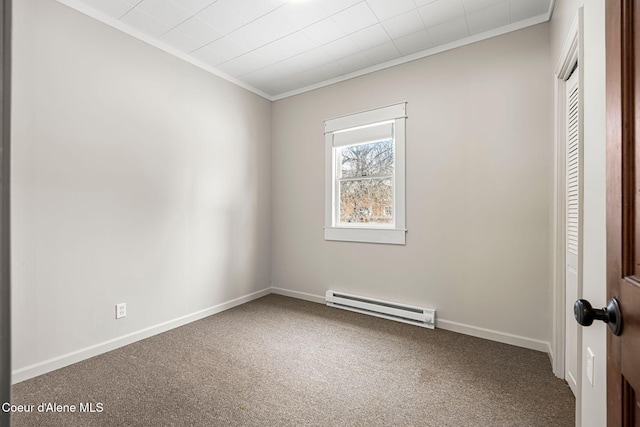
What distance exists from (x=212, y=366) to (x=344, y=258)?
1845 mm

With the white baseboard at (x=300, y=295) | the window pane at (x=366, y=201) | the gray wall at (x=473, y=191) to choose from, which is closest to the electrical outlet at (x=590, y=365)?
the gray wall at (x=473, y=191)

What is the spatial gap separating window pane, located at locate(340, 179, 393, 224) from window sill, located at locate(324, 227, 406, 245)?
154 millimetres

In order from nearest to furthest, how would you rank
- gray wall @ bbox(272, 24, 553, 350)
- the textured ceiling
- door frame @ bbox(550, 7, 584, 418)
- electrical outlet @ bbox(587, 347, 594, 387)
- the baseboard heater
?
electrical outlet @ bbox(587, 347, 594, 387), door frame @ bbox(550, 7, 584, 418), the textured ceiling, gray wall @ bbox(272, 24, 553, 350), the baseboard heater

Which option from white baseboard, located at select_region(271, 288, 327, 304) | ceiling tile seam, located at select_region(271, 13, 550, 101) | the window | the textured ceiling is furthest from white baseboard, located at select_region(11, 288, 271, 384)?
ceiling tile seam, located at select_region(271, 13, 550, 101)

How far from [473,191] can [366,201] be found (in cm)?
117

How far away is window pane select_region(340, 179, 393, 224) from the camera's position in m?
3.42

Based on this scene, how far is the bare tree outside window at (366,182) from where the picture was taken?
341 centimetres

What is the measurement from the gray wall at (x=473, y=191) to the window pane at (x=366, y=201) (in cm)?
30

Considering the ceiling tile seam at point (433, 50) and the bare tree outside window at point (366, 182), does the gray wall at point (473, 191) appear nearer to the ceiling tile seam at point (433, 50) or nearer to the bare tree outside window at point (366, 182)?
the ceiling tile seam at point (433, 50)

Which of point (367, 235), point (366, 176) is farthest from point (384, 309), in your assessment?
point (366, 176)

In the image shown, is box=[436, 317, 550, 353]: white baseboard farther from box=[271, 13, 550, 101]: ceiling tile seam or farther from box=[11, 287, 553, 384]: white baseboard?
box=[271, 13, 550, 101]: ceiling tile seam

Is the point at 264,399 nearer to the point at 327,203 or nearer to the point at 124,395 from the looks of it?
the point at 124,395

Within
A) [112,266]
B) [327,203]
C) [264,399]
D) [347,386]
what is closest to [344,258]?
[327,203]

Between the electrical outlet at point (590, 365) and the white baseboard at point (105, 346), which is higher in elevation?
the electrical outlet at point (590, 365)
